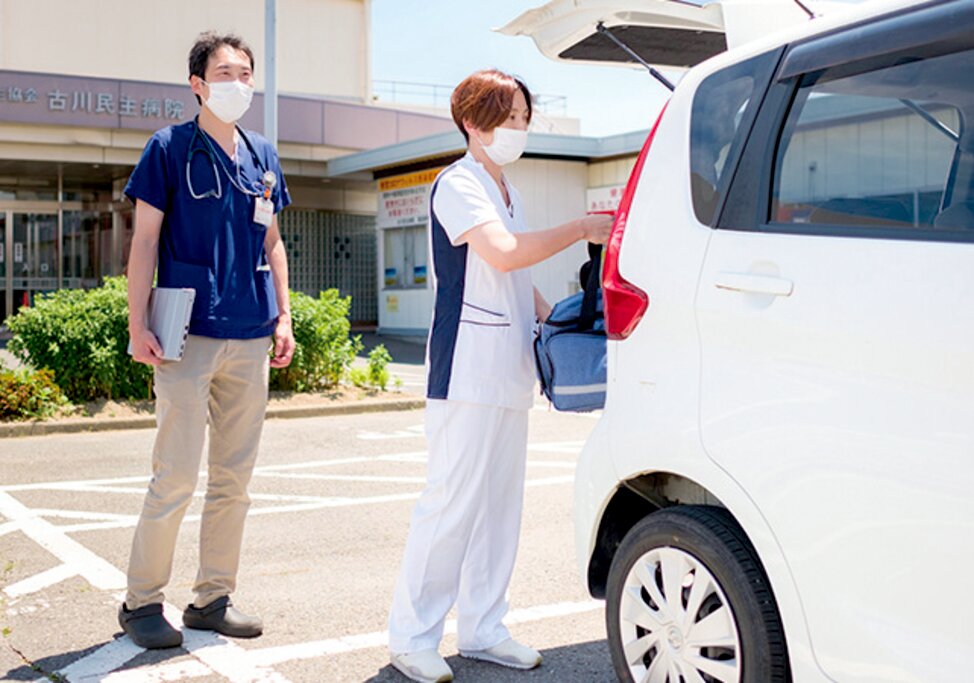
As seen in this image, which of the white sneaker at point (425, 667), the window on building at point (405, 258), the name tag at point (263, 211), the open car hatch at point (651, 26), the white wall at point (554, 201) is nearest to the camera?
the open car hatch at point (651, 26)

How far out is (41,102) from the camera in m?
21.1

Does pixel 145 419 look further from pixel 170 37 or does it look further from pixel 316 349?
pixel 170 37

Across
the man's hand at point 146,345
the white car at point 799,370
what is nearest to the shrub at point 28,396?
the man's hand at point 146,345

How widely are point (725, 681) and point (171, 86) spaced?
21.0 meters

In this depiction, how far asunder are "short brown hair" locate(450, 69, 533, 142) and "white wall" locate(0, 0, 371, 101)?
2769 cm

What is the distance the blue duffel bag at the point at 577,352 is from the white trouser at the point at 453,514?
11.0 inches

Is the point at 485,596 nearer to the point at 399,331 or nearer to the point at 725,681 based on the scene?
the point at 725,681

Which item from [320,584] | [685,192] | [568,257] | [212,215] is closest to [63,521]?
[320,584]

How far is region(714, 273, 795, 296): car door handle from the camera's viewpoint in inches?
100

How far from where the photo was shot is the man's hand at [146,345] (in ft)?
12.3

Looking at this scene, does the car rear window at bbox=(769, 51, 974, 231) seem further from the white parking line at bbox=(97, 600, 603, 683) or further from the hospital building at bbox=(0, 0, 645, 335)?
the hospital building at bbox=(0, 0, 645, 335)

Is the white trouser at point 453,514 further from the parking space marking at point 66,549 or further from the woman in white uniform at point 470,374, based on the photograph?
the parking space marking at point 66,549

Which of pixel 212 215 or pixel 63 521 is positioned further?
pixel 63 521

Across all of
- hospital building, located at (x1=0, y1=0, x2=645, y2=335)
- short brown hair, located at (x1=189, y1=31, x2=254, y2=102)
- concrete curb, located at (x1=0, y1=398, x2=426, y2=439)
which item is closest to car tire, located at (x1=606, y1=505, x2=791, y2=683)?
short brown hair, located at (x1=189, y1=31, x2=254, y2=102)
